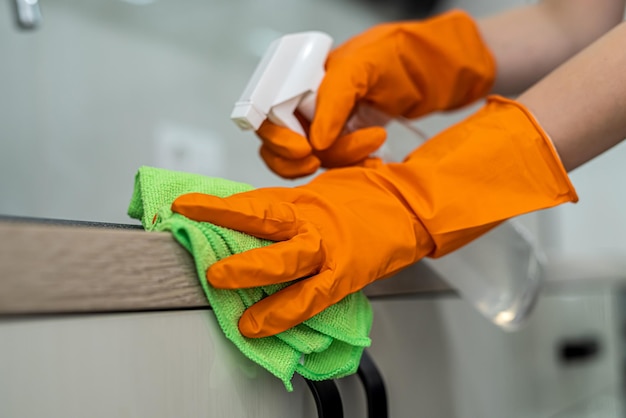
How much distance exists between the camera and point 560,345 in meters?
1.04

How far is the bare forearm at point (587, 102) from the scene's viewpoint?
0.46m

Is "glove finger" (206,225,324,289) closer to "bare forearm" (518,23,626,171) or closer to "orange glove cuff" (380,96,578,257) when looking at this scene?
"orange glove cuff" (380,96,578,257)

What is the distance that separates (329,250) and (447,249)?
137mm

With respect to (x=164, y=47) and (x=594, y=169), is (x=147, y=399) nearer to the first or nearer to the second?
(x=164, y=47)

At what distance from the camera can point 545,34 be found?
28.3 inches

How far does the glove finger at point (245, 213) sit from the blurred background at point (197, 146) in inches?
9.2

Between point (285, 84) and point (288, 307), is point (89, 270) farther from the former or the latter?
point (285, 84)

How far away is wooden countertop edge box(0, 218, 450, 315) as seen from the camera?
0.27 meters

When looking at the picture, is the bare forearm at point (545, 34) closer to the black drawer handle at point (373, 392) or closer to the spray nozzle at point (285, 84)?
the spray nozzle at point (285, 84)

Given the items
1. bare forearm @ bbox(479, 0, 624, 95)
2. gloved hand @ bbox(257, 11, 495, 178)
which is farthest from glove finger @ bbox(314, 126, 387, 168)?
bare forearm @ bbox(479, 0, 624, 95)

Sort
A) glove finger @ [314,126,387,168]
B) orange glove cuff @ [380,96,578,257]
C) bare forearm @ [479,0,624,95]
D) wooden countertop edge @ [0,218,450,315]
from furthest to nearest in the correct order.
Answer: bare forearm @ [479,0,624,95] → glove finger @ [314,126,387,168] → orange glove cuff @ [380,96,578,257] → wooden countertop edge @ [0,218,450,315]

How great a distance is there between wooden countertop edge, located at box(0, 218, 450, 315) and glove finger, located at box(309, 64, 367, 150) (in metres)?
0.23

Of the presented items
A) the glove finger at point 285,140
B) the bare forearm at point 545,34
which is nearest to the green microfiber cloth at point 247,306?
the glove finger at point 285,140

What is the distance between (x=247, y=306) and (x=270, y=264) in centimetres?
4
